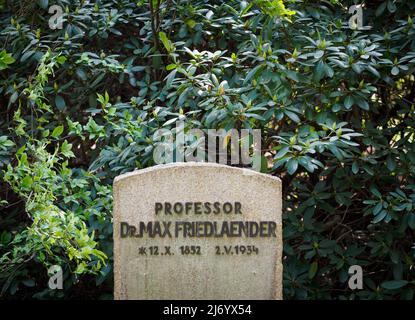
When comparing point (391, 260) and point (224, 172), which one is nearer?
point (224, 172)

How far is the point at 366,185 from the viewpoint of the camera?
18.9 feet

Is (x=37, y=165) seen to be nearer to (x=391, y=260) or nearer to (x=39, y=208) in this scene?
(x=39, y=208)

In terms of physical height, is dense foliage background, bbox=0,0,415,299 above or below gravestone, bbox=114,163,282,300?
above

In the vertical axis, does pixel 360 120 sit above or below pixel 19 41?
below

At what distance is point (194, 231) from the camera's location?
4.64 metres

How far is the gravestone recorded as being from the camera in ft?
15.1

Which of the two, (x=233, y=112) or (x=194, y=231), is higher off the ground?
(x=233, y=112)

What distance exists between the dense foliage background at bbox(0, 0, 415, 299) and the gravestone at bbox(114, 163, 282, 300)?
384mm

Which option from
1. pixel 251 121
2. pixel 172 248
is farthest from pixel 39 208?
pixel 251 121

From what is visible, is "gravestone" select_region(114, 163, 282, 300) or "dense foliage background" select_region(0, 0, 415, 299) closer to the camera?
"gravestone" select_region(114, 163, 282, 300)

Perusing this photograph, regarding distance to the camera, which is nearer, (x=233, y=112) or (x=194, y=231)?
(x=194, y=231)

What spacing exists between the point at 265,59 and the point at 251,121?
16.0 inches

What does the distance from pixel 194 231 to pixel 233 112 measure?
853 millimetres

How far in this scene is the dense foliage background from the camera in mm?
5211
